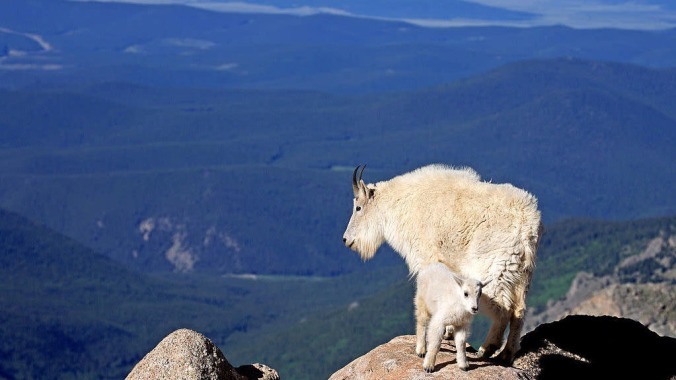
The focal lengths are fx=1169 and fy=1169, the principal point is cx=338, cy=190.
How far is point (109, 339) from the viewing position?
175500mm

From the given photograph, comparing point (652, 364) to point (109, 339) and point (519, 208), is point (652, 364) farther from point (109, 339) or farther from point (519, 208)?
point (109, 339)

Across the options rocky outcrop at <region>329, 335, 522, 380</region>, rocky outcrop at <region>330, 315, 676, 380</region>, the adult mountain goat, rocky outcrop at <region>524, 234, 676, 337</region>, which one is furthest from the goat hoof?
rocky outcrop at <region>524, 234, 676, 337</region>

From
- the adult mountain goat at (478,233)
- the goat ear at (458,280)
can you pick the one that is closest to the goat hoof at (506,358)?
the adult mountain goat at (478,233)

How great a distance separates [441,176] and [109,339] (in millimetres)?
160479

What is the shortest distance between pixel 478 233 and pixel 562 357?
2.92m

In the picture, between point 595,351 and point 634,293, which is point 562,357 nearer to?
point 595,351

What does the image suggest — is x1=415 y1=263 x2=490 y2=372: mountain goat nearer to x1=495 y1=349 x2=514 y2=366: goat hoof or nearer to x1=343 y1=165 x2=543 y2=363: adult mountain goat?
x1=343 y1=165 x2=543 y2=363: adult mountain goat

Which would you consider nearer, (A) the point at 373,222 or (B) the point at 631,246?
(A) the point at 373,222

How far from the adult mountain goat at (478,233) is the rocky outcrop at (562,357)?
38.4 inches

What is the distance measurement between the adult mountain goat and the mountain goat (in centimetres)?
104

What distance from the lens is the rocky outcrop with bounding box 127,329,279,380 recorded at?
17297mm

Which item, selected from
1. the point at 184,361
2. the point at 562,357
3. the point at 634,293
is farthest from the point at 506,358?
the point at 634,293

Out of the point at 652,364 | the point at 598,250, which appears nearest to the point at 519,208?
the point at 652,364

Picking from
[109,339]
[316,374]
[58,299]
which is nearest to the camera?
[316,374]
